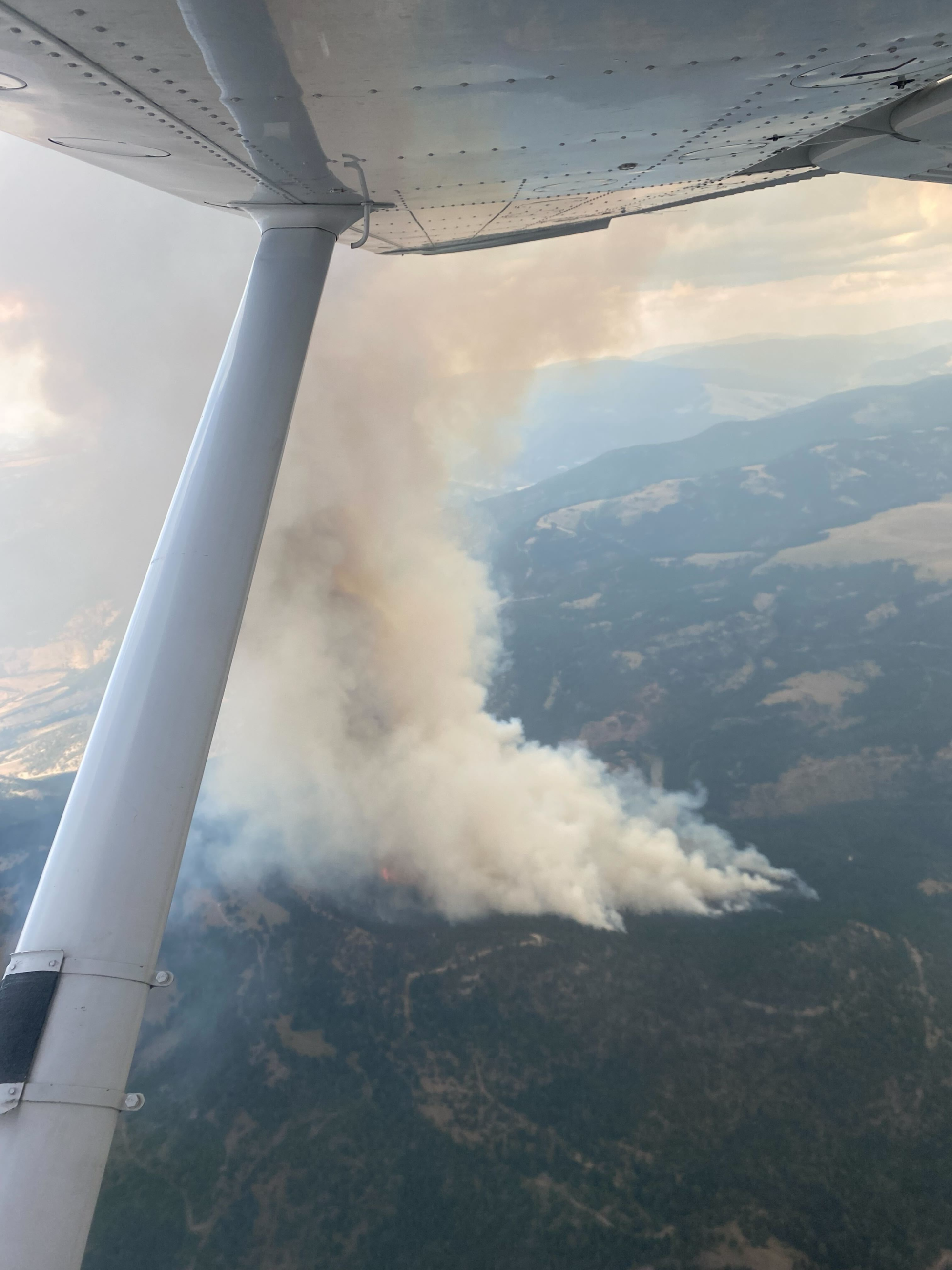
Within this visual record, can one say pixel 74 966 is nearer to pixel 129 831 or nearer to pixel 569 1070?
pixel 129 831

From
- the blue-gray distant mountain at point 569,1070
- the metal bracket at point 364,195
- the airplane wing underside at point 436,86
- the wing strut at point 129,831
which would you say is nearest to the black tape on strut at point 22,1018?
the wing strut at point 129,831

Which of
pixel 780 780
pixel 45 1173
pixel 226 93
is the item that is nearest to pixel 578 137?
pixel 226 93

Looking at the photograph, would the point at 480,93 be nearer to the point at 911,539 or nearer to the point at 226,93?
the point at 226,93

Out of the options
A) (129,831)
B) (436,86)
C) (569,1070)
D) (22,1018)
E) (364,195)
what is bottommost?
(569,1070)

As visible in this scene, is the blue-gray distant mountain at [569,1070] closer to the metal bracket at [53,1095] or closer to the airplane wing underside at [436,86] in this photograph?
the metal bracket at [53,1095]

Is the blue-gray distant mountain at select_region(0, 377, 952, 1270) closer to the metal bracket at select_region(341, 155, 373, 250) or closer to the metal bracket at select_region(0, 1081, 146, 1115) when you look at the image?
the metal bracket at select_region(0, 1081, 146, 1115)

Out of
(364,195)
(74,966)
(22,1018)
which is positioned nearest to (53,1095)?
(22,1018)
